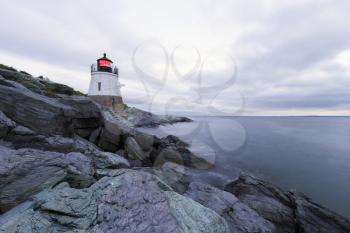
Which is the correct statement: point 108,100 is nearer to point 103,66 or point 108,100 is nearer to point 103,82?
point 103,82

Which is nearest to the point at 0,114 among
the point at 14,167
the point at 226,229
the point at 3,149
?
the point at 3,149

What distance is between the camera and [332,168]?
2030 cm

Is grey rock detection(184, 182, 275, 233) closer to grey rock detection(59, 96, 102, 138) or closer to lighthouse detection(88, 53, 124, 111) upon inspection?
grey rock detection(59, 96, 102, 138)

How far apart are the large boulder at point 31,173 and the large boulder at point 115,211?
1.21 ft

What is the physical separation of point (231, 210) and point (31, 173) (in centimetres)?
642

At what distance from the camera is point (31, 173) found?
17.2 ft

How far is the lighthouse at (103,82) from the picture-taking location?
36.5 meters

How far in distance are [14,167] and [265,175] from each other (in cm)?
1785

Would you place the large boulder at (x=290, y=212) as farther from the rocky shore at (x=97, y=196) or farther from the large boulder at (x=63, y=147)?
the large boulder at (x=63, y=147)

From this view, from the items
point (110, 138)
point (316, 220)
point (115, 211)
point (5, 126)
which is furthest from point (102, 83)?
point (316, 220)

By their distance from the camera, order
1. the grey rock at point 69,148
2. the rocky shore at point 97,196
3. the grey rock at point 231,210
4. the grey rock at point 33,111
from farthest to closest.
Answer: the grey rock at point 33,111
the grey rock at point 69,148
the grey rock at point 231,210
the rocky shore at point 97,196

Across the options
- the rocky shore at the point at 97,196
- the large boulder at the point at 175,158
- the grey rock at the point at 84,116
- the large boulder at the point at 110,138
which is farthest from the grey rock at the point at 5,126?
the large boulder at the point at 175,158

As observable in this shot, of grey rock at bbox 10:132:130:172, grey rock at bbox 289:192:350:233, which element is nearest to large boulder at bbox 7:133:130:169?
grey rock at bbox 10:132:130:172

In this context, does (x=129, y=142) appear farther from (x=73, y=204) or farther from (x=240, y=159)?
(x=240, y=159)
